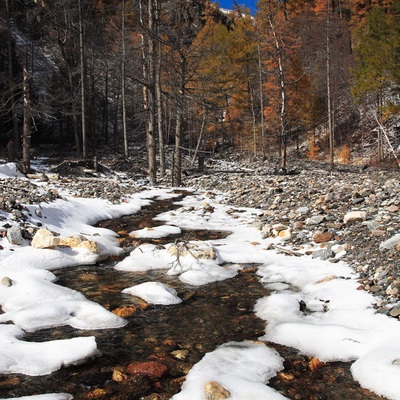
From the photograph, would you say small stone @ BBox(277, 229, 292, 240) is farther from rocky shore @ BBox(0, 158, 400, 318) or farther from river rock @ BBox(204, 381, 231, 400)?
river rock @ BBox(204, 381, 231, 400)

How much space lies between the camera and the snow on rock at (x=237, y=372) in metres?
2.77

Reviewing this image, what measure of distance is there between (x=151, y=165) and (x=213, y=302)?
1191cm

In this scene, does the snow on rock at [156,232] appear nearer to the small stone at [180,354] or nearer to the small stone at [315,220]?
the small stone at [315,220]

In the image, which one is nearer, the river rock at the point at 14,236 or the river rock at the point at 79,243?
the river rock at the point at 14,236

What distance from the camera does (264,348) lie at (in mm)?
3508

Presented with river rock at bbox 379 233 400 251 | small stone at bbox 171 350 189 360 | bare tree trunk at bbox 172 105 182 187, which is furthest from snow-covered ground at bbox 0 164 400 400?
bare tree trunk at bbox 172 105 182 187

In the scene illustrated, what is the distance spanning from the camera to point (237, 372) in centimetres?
306

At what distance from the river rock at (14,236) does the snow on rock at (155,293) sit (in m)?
2.27

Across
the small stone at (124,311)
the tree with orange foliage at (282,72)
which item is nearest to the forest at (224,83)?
the tree with orange foliage at (282,72)

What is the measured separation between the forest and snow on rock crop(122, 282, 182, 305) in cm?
1517

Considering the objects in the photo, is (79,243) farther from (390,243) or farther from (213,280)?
(390,243)

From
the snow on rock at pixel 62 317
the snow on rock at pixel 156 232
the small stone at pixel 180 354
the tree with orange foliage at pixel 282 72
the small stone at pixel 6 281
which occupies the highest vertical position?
the tree with orange foliage at pixel 282 72

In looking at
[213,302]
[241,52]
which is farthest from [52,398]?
[241,52]

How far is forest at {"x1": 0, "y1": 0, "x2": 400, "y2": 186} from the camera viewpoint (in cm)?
2234
